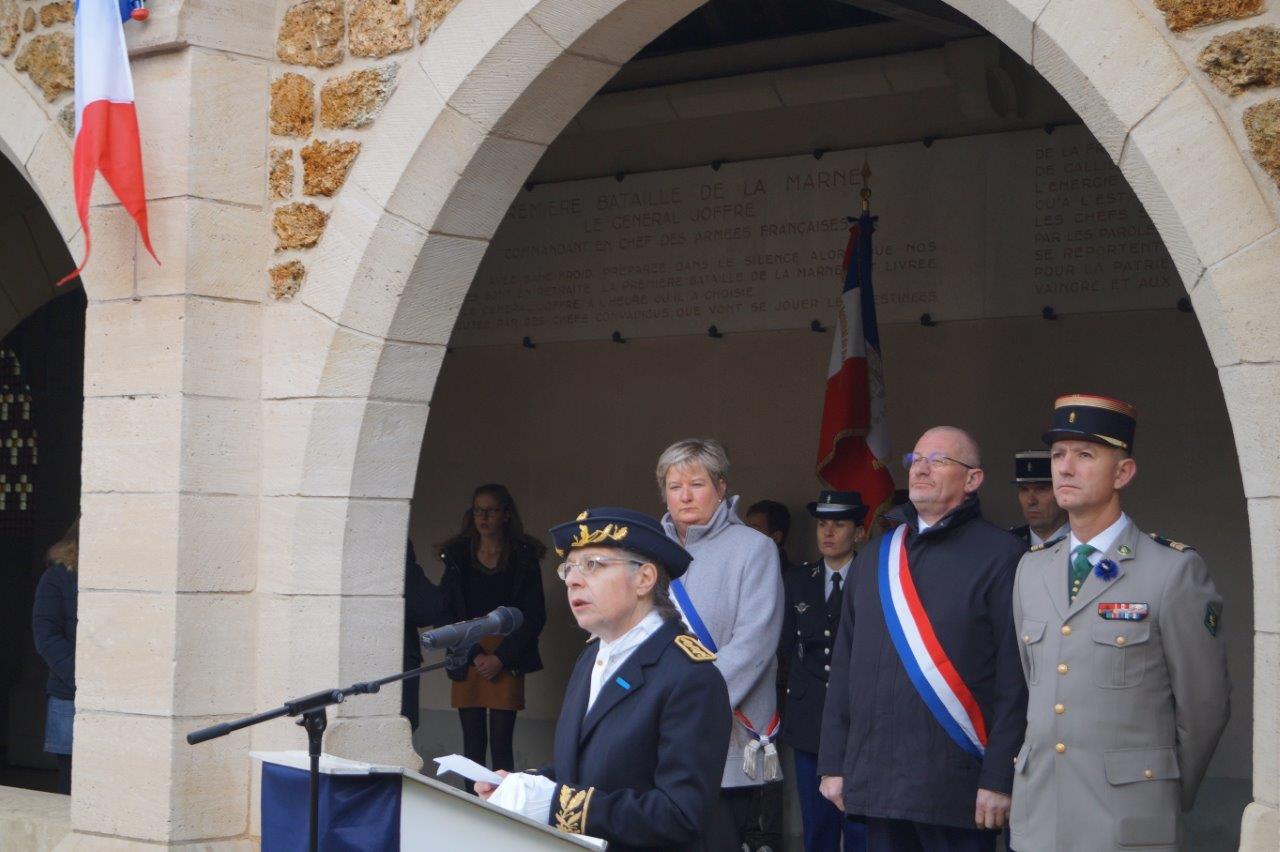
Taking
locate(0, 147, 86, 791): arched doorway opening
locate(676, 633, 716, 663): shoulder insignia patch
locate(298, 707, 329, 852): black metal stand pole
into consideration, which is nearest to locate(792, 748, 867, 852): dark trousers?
locate(676, 633, 716, 663): shoulder insignia patch

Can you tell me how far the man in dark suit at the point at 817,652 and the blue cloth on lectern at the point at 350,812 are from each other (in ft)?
9.02

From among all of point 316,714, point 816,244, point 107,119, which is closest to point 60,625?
point 107,119

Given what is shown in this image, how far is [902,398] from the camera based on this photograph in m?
7.30

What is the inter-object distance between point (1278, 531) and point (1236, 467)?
313 cm

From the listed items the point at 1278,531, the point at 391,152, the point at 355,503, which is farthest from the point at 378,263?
the point at 1278,531

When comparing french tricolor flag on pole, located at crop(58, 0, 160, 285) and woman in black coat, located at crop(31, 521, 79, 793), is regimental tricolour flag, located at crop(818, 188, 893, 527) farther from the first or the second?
woman in black coat, located at crop(31, 521, 79, 793)

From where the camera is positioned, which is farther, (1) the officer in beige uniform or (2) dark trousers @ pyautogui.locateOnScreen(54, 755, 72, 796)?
(2) dark trousers @ pyautogui.locateOnScreen(54, 755, 72, 796)

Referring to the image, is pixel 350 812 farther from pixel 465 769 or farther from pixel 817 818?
pixel 817 818

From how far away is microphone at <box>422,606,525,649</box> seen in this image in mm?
3363

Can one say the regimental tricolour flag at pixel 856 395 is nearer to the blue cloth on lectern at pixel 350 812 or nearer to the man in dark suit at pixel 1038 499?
the man in dark suit at pixel 1038 499

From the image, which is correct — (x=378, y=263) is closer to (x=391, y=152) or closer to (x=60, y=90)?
(x=391, y=152)

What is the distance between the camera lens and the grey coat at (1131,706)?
A: 149 inches

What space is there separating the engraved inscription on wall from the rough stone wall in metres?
2.66

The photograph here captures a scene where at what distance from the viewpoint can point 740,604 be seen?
475 cm
